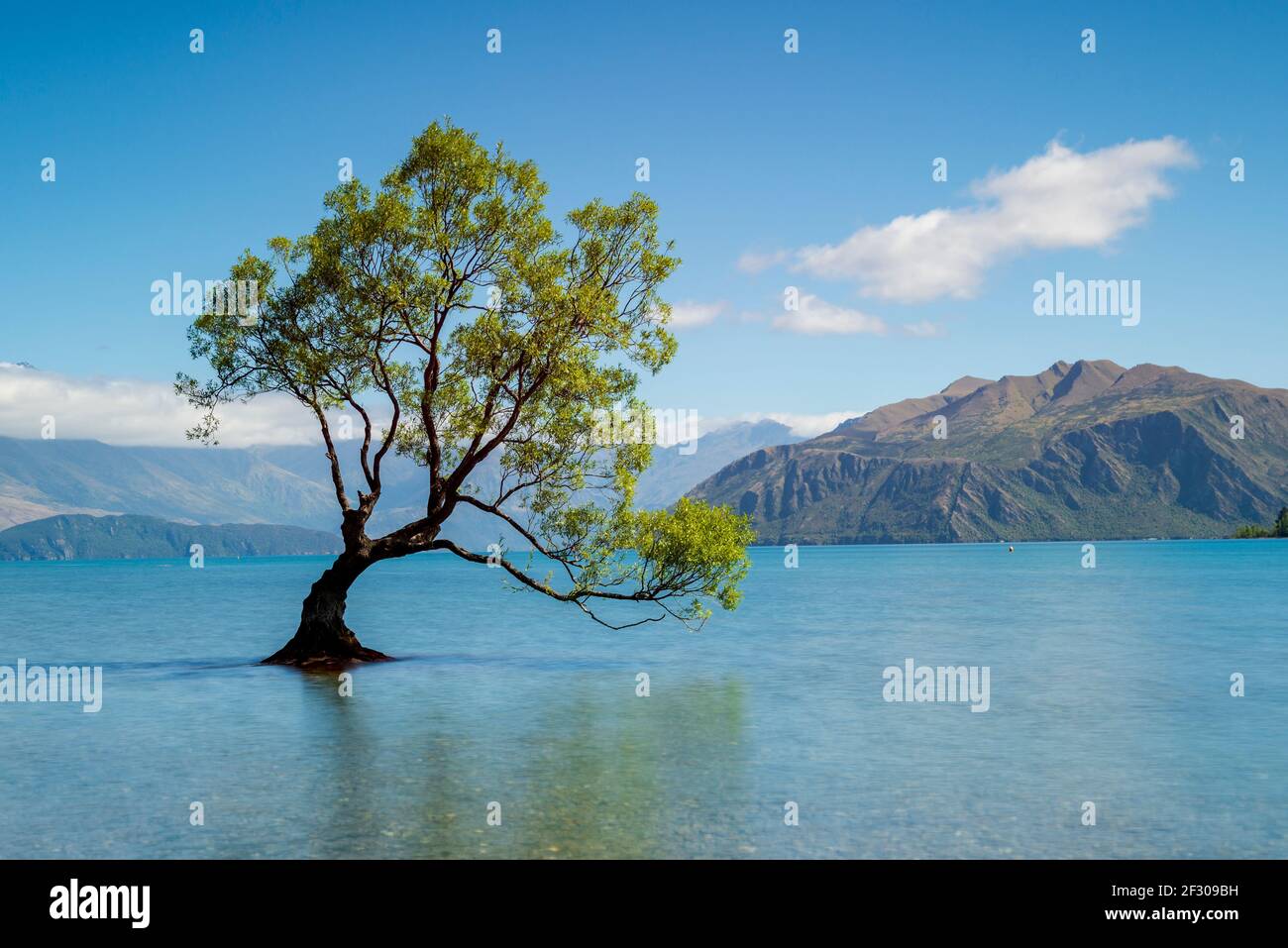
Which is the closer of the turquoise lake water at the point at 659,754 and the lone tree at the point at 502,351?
the turquoise lake water at the point at 659,754

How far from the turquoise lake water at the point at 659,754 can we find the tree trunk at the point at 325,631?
5.62 ft

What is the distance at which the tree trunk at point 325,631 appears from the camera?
4412 centimetres

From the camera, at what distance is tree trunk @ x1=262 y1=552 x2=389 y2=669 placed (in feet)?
145

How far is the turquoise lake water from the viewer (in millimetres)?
18906

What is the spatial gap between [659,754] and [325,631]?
76.9ft

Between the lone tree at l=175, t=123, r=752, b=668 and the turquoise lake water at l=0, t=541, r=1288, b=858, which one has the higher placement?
the lone tree at l=175, t=123, r=752, b=668

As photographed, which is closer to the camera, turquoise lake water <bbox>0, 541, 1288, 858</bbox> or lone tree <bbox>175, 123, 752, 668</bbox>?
turquoise lake water <bbox>0, 541, 1288, 858</bbox>

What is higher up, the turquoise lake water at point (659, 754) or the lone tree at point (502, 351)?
the lone tree at point (502, 351)

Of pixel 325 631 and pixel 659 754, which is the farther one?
pixel 325 631

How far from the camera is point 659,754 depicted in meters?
26.6

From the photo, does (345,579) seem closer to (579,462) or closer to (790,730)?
(579,462)

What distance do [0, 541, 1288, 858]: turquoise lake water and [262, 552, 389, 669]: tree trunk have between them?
5.62ft

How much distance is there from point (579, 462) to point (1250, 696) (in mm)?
26165
